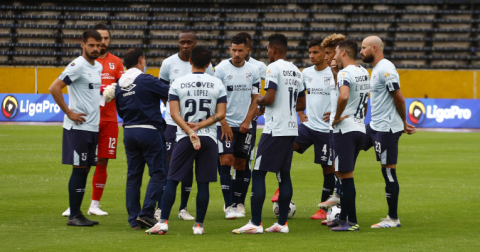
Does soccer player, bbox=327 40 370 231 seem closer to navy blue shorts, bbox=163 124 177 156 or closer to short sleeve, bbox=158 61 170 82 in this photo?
navy blue shorts, bbox=163 124 177 156

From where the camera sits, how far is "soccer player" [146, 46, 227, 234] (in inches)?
247

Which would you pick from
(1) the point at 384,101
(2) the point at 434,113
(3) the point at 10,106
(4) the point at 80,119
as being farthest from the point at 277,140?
(3) the point at 10,106

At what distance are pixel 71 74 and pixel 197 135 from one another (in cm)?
181

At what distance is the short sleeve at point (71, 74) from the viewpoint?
6812 millimetres

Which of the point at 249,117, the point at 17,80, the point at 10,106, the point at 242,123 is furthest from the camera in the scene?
the point at 17,80

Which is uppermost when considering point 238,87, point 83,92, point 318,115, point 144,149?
point 238,87

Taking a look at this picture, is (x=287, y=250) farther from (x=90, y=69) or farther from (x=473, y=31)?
(x=473, y=31)

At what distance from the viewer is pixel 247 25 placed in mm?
29625

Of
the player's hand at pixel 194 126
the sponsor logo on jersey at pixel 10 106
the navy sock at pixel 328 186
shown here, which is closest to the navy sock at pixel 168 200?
the player's hand at pixel 194 126

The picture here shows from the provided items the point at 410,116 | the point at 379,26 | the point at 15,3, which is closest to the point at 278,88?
the point at 410,116

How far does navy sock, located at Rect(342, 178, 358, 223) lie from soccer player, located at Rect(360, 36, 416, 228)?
0.40 meters

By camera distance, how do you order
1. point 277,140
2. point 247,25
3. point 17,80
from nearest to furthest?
point 277,140 → point 17,80 → point 247,25

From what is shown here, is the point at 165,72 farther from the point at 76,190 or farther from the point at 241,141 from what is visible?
the point at 76,190

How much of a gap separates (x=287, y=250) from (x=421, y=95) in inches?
899
